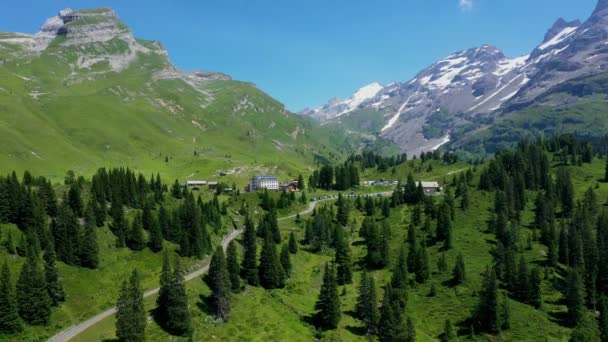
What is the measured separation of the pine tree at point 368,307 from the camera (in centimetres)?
12156

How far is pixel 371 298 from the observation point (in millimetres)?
124438

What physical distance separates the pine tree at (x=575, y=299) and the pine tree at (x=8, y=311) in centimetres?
13717

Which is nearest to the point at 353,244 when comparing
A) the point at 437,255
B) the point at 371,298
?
the point at 437,255

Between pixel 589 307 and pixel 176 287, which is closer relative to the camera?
pixel 176 287

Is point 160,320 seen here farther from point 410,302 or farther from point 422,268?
point 422,268

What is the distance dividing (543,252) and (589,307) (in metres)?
30.1

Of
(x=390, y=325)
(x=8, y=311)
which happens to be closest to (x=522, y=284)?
(x=390, y=325)

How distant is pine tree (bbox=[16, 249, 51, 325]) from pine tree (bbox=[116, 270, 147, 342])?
14.7m

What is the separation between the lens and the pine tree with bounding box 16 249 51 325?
3674 inches

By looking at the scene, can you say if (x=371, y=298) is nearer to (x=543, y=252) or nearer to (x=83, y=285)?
(x=83, y=285)

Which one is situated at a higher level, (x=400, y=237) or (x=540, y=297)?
(x=400, y=237)

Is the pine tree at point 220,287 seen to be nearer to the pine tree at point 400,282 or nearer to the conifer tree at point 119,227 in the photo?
the conifer tree at point 119,227

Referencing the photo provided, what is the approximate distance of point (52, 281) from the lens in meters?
101

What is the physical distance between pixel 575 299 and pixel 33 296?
137 metres
